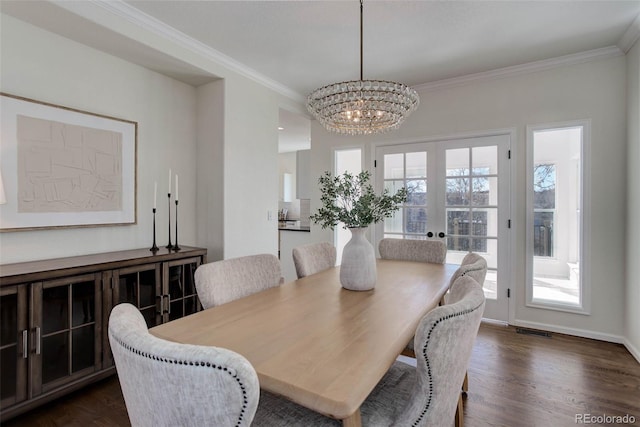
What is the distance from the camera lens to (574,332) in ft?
9.78

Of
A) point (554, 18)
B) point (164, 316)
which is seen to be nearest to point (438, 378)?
point (164, 316)

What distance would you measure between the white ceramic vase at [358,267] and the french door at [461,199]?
Result: 2.03 meters

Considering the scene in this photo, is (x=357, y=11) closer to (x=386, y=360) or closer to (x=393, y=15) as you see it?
(x=393, y=15)

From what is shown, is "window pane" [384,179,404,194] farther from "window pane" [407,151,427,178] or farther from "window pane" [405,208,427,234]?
"window pane" [405,208,427,234]

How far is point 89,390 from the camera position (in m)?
2.12

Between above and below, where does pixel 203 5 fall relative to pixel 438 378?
above

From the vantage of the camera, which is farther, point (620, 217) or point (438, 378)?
point (620, 217)

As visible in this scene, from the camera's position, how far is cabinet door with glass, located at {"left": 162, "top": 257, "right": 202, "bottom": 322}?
97.6 inches

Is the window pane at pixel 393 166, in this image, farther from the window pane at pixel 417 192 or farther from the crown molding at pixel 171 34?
the crown molding at pixel 171 34

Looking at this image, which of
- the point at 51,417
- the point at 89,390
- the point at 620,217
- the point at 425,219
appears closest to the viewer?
the point at 51,417

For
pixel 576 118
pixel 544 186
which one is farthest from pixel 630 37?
pixel 544 186

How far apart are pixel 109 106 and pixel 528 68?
3768mm

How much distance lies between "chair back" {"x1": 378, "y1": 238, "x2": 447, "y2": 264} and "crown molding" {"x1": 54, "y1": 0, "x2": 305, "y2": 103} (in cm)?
212

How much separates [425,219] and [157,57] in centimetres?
303
